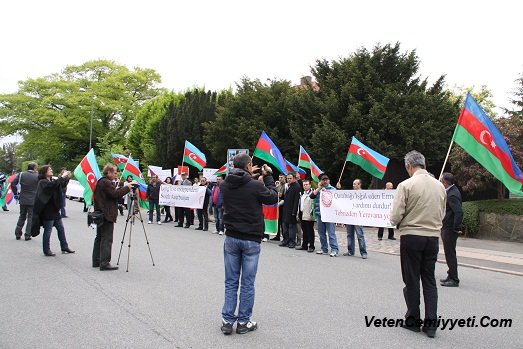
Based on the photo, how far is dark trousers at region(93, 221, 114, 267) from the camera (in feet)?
27.7

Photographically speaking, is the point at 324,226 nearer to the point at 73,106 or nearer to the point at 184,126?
the point at 184,126

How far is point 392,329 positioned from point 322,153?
15861mm

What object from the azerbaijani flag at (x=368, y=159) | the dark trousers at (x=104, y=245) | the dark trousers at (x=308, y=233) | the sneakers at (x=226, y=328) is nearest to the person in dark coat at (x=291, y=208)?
the dark trousers at (x=308, y=233)

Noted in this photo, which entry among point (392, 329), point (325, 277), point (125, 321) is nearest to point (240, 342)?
point (125, 321)

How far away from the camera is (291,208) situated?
40.9 feet

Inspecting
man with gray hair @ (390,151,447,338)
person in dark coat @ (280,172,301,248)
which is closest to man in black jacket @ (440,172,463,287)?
man with gray hair @ (390,151,447,338)

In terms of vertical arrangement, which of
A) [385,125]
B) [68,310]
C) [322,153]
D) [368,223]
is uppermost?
[385,125]

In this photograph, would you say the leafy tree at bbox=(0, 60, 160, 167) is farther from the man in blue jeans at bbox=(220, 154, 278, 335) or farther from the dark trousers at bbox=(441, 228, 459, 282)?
the man in blue jeans at bbox=(220, 154, 278, 335)

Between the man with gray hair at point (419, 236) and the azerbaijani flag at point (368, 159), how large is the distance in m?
7.43

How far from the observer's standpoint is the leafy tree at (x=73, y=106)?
52344 mm

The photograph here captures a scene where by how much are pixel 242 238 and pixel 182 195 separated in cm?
1322

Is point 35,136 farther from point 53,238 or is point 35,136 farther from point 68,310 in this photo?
point 68,310

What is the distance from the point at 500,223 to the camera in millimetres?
14953

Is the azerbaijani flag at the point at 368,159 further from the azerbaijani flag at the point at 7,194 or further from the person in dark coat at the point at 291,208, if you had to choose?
the azerbaijani flag at the point at 7,194
